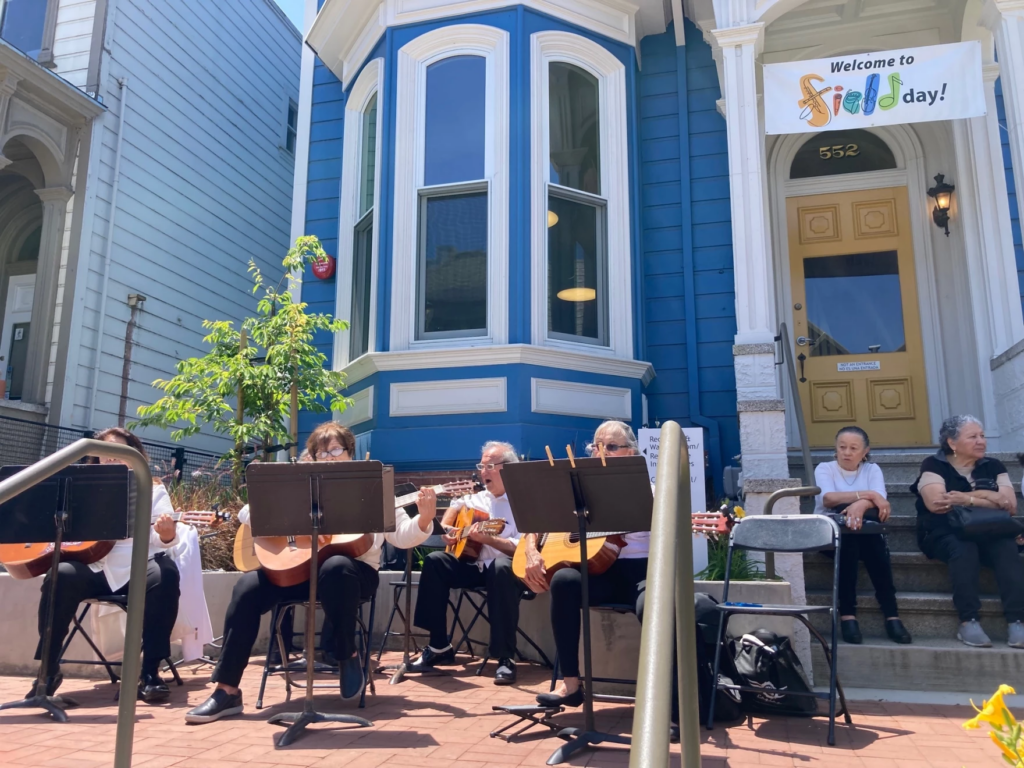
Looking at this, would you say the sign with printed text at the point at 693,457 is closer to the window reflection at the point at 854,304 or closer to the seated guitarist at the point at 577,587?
the seated guitarist at the point at 577,587

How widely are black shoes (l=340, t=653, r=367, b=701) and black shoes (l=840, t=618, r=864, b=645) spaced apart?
248 cm

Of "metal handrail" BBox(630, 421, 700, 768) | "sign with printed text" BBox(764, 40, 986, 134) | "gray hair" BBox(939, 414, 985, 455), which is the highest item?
"sign with printed text" BBox(764, 40, 986, 134)

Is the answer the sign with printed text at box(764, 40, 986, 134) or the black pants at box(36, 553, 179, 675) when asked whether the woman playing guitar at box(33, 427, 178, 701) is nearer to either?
the black pants at box(36, 553, 179, 675)

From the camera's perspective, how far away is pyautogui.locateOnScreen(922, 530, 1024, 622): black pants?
4.26 m

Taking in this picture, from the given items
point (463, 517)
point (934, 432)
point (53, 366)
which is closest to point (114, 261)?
point (53, 366)

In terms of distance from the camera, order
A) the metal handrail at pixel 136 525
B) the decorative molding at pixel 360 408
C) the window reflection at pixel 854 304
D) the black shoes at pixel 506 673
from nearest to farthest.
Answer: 1. the metal handrail at pixel 136 525
2. the black shoes at pixel 506 673
3. the decorative molding at pixel 360 408
4. the window reflection at pixel 854 304

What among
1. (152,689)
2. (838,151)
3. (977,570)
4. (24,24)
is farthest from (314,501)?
(24,24)

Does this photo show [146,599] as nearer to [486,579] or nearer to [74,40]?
[486,579]

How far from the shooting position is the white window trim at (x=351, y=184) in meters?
7.70

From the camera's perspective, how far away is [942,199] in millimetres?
7355

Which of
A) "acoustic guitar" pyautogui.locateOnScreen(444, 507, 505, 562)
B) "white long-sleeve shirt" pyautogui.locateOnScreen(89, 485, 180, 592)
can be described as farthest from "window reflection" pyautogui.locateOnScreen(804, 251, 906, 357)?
"white long-sleeve shirt" pyautogui.locateOnScreen(89, 485, 180, 592)

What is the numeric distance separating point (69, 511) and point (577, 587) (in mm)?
2363

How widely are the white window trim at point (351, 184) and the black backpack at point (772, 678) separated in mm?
4813

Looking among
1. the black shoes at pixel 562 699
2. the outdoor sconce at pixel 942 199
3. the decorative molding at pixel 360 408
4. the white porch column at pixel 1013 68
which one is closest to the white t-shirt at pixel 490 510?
the black shoes at pixel 562 699
